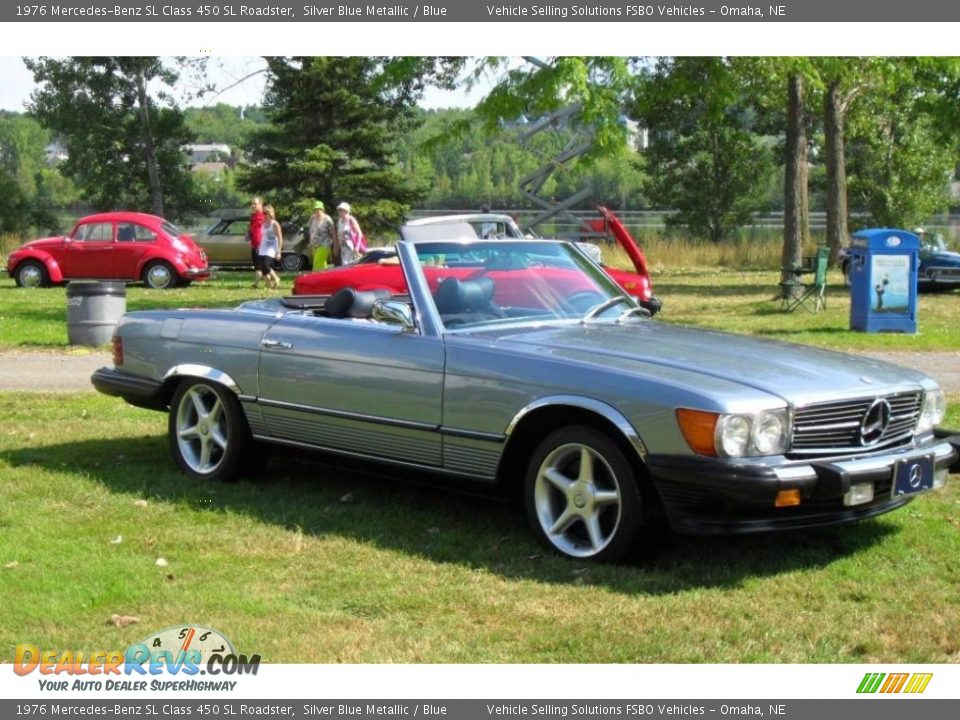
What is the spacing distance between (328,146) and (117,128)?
8.78 metres

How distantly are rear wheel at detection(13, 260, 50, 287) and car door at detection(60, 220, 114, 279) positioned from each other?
42 cm

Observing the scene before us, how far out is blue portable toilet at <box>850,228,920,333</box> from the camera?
1605cm

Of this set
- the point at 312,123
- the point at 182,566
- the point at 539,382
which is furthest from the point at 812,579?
the point at 312,123

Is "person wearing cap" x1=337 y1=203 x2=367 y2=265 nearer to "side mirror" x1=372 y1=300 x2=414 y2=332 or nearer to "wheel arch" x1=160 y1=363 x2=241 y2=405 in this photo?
"wheel arch" x1=160 y1=363 x2=241 y2=405

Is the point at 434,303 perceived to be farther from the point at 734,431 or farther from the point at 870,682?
the point at 870,682

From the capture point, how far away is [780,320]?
58.0 ft

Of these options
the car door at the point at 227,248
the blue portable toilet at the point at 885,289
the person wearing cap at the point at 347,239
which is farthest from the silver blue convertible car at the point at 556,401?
the car door at the point at 227,248

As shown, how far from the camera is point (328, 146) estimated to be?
39125 mm

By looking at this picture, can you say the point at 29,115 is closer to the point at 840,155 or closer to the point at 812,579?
the point at 840,155

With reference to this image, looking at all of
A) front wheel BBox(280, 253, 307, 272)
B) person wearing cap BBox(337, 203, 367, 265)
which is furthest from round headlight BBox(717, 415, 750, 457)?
front wheel BBox(280, 253, 307, 272)

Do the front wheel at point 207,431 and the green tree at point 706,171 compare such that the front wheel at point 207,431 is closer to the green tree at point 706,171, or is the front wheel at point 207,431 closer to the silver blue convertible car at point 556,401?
the silver blue convertible car at point 556,401

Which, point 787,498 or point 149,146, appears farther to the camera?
point 149,146

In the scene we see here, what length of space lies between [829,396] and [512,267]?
6.70 feet

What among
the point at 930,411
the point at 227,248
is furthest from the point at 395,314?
the point at 227,248
